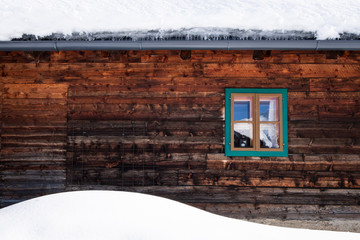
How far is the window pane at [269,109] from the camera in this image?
179 inches

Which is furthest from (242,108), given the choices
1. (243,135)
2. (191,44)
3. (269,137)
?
(191,44)

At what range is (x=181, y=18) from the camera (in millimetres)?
3859

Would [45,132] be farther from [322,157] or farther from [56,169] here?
[322,157]

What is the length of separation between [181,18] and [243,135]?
7.00ft

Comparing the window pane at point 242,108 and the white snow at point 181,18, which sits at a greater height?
the white snow at point 181,18

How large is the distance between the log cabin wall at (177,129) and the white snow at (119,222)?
240cm

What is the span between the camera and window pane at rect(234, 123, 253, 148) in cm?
452

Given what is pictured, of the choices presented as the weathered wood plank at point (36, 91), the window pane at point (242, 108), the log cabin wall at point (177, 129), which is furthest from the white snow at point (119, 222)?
the weathered wood plank at point (36, 91)

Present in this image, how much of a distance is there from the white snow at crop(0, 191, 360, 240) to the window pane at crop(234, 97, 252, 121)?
2.62 meters

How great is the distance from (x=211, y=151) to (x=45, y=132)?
9.38ft

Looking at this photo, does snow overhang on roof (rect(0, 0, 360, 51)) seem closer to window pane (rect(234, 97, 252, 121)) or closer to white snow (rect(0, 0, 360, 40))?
white snow (rect(0, 0, 360, 40))

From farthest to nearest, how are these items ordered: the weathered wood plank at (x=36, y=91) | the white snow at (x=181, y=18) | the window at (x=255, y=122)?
the weathered wood plank at (x=36, y=91)
the window at (x=255, y=122)
the white snow at (x=181, y=18)

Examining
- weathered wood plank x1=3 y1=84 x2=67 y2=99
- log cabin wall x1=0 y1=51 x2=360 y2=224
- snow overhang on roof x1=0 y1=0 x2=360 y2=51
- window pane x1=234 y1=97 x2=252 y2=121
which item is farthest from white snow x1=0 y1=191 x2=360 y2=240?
weathered wood plank x1=3 y1=84 x2=67 y2=99

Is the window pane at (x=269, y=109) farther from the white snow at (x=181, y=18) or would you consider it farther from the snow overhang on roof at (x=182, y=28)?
the white snow at (x=181, y=18)
